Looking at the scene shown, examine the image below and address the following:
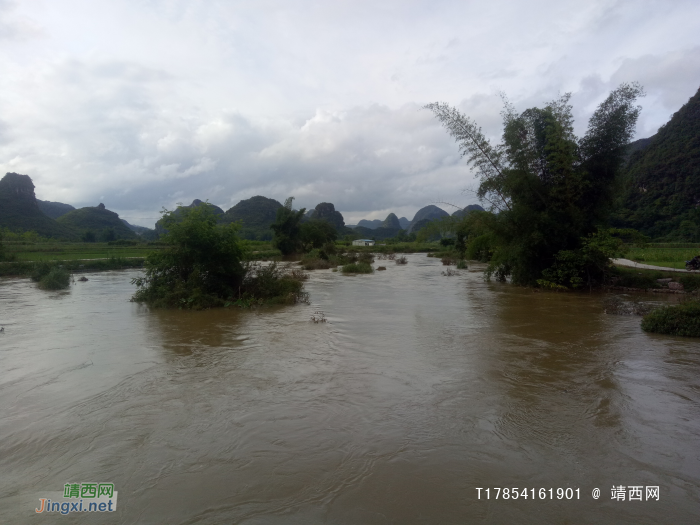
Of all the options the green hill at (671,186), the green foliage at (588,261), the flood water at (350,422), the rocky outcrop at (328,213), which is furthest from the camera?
the rocky outcrop at (328,213)

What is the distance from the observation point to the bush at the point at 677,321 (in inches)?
351

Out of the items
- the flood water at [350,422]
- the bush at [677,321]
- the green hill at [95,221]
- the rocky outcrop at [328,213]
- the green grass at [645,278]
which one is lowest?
the flood water at [350,422]

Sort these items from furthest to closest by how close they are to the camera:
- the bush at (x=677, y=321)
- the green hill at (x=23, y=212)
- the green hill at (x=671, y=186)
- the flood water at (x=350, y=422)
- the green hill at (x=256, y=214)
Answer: the green hill at (x=256, y=214), the green hill at (x=23, y=212), the green hill at (x=671, y=186), the bush at (x=677, y=321), the flood water at (x=350, y=422)

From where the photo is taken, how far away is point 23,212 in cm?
6028

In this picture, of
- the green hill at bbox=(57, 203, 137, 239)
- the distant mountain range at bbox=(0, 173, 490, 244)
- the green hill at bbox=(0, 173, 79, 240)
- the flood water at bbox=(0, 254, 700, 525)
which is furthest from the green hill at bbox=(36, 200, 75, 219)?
the flood water at bbox=(0, 254, 700, 525)

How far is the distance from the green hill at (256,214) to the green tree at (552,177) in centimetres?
5905

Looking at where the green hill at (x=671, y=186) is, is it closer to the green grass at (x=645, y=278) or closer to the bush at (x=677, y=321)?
the green grass at (x=645, y=278)

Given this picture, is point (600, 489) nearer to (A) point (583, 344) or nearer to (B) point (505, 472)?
(B) point (505, 472)

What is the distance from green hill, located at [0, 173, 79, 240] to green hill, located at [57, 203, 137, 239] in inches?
254

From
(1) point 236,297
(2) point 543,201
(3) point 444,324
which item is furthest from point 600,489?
(2) point 543,201

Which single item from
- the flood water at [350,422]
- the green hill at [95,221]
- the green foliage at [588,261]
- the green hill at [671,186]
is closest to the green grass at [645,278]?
the green foliage at [588,261]

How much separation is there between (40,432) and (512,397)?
18.9 feet

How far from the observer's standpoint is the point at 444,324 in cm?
1118

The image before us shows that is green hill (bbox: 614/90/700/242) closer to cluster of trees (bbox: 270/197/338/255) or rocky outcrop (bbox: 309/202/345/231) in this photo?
cluster of trees (bbox: 270/197/338/255)
